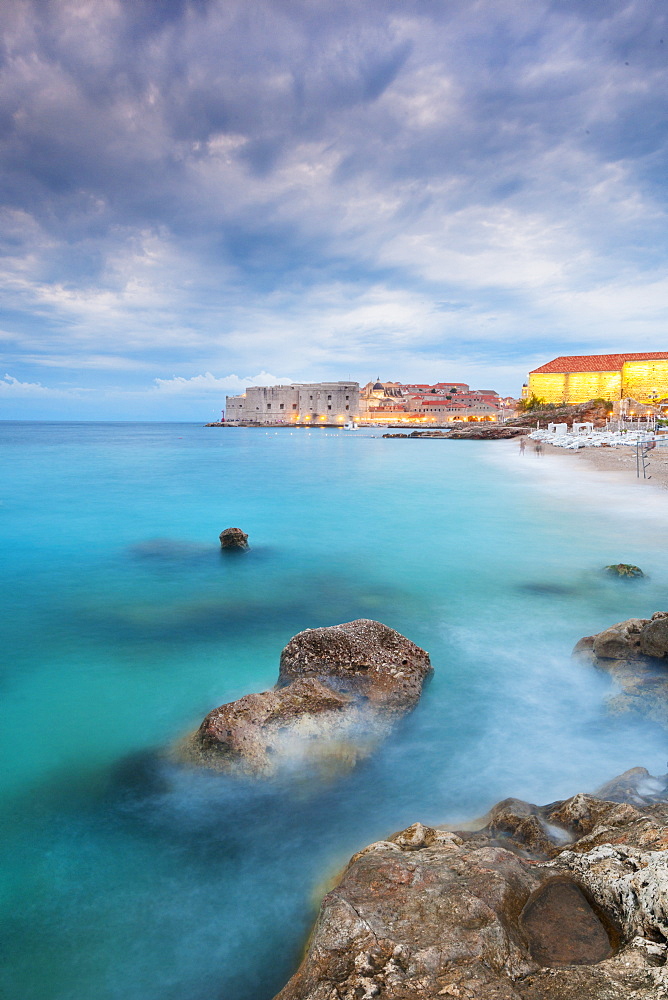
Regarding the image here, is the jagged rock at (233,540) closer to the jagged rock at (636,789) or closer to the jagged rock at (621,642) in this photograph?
the jagged rock at (621,642)

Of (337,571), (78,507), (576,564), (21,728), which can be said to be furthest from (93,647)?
(78,507)

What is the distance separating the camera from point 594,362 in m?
70.8

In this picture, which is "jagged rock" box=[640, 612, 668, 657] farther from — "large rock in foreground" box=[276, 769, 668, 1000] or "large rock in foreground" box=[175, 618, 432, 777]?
"large rock in foreground" box=[276, 769, 668, 1000]

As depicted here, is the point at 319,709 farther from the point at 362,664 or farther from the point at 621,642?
the point at 621,642

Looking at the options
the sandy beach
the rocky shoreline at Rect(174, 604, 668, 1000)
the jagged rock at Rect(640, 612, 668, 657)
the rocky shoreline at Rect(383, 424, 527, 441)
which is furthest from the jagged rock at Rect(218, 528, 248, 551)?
the rocky shoreline at Rect(383, 424, 527, 441)

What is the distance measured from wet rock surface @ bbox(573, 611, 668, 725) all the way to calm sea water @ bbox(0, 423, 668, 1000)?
0.18m

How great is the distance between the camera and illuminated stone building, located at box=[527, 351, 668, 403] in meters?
65.5

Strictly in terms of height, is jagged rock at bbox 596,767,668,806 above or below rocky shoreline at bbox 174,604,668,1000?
below

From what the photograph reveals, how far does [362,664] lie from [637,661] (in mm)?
2729

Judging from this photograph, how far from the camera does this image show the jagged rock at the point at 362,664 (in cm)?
474

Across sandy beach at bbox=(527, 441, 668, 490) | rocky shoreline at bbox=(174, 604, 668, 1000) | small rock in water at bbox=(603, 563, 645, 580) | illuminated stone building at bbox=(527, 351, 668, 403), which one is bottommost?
small rock in water at bbox=(603, 563, 645, 580)

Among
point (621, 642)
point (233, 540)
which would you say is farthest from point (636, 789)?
point (233, 540)

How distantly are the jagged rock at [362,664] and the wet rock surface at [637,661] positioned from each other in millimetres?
1875

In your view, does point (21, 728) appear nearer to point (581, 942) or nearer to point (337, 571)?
point (581, 942)
